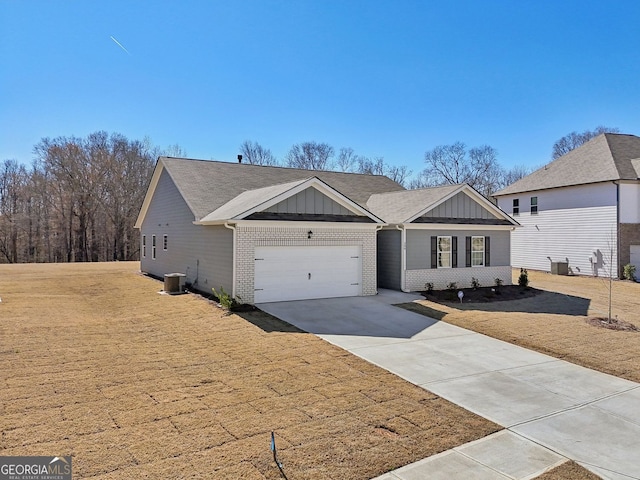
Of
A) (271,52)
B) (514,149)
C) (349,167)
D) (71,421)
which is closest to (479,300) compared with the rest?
(271,52)

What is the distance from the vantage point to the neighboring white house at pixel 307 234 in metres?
13.4

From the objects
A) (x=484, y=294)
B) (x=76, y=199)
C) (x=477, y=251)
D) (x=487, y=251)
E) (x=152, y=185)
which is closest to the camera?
(x=484, y=294)

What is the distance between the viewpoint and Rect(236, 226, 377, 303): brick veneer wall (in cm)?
1298

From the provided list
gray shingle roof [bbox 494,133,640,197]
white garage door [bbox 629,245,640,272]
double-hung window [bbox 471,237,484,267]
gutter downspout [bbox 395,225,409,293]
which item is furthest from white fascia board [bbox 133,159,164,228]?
white garage door [bbox 629,245,640,272]

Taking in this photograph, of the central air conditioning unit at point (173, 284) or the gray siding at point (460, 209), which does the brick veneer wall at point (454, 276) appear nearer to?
the gray siding at point (460, 209)

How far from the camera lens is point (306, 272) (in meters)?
14.2

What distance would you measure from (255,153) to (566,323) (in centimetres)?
4286

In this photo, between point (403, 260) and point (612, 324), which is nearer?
point (612, 324)

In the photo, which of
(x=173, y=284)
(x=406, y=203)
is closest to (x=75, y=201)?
(x=173, y=284)

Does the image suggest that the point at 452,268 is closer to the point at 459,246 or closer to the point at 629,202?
the point at 459,246

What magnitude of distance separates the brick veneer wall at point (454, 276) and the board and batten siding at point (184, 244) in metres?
7.15

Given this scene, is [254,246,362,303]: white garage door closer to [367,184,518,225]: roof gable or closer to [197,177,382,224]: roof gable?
[197,177,382,224]: roof gable

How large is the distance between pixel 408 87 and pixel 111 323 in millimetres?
18085

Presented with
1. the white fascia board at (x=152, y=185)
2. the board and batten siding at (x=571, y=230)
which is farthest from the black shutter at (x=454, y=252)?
the white fascia board at (x=152, y=185)
